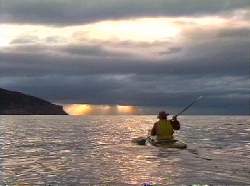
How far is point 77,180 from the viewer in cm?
2764

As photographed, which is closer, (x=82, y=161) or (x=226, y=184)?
(x=226, y=184)

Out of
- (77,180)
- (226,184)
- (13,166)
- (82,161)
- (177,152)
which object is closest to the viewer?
(226,184)

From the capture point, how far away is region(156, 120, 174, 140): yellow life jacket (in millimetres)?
45406

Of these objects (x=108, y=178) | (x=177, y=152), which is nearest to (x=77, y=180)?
(x=108, y=178)

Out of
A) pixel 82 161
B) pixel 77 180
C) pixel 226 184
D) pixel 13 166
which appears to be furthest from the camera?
pixel 82 161

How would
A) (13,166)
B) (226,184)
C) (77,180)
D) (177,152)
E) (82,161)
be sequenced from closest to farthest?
1. (226,184)
2. (77,180)
3. (13,166)
4. (82,161)
5. (177,152)

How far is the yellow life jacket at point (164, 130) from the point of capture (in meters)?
45.4

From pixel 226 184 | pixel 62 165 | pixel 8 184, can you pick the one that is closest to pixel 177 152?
pixel 62 165

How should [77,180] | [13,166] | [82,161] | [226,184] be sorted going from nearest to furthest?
[226,184] < [77,180] < [13,166] < [82,161]

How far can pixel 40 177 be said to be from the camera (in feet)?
93.7

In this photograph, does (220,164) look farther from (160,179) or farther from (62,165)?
(62,165)

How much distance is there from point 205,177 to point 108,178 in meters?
5.57

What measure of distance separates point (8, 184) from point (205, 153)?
2210 cm

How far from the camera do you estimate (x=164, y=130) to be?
150 ft
